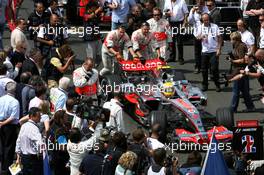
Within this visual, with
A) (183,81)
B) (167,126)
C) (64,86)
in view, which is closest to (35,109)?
(64,86)

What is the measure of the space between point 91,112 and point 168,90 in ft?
11.8

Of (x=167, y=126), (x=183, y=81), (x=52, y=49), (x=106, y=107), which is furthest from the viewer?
(x=52, y=49)

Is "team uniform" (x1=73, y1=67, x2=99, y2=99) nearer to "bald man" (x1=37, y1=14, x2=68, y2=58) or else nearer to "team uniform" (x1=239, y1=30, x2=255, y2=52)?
"bald man" (x1=37, y1=14, x2=68, y2=58)

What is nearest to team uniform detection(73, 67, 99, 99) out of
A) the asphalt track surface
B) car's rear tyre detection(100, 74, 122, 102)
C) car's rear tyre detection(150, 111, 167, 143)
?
car's rear tyre detection(100, 74, 122, 102)

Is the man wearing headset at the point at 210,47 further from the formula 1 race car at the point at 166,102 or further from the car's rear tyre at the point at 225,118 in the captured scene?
the car's rear tyre at the point at 225,118

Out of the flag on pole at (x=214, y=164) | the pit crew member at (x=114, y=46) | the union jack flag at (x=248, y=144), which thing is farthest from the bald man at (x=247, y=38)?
the flag on pole at (x=214, y=164)

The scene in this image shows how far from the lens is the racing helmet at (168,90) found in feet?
64.5

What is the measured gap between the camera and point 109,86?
Result: 67.9ft

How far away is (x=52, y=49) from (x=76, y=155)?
7.49 meters

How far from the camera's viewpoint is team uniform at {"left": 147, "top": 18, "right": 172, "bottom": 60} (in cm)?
2311

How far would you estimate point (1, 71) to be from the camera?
60.0 ft

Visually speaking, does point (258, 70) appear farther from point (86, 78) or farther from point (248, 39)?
point (86, 78)

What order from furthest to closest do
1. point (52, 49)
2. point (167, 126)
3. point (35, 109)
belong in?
point (52, 49)
point (167, 126)
point (35, 109)

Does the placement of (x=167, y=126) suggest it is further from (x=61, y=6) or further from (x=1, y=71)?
(x=61, y=6)
